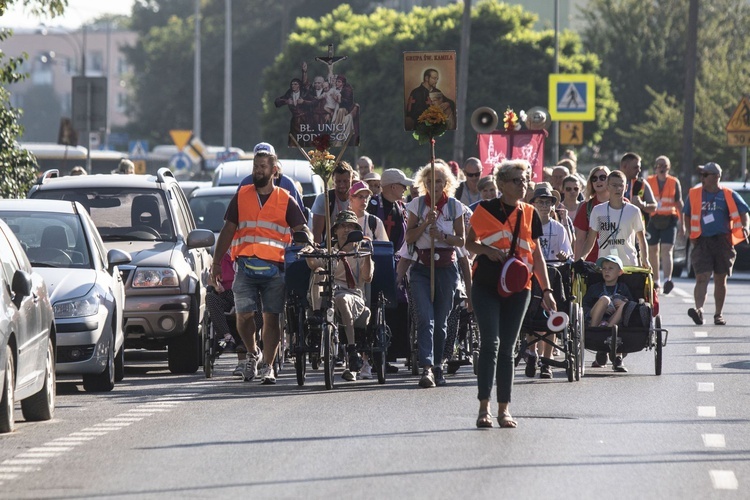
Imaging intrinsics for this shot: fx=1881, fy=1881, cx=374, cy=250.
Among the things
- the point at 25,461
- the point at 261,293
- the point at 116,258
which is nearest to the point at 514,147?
the point at 261,293

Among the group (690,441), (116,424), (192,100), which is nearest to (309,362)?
(116,424)

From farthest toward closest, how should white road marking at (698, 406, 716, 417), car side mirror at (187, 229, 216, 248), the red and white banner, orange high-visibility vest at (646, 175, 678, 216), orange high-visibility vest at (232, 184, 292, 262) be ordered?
1. orange high-visibility vest at (646, 175, 678, 216)
2. the red and white banner
3. car side mirror at (187, 229, 216, 248)
4. orange high-visibility vest at (232, 184, 292, 262)
5. white road marking at (698, 406, 716, 417)

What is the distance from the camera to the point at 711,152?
47062mm

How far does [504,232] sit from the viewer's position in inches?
470

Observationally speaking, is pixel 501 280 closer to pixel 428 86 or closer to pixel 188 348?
pixel 188 348

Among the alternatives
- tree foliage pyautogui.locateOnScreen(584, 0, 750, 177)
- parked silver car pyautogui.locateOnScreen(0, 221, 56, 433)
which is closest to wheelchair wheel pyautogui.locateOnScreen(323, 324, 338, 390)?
parked silver car pyautogui.locateOnScreen(0, 221, 56, 433)

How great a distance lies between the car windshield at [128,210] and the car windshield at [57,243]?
6.37ft

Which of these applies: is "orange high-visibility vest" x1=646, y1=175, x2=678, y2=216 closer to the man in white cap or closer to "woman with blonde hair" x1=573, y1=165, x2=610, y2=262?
the man in white cap

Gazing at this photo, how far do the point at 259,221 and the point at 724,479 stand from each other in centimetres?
604

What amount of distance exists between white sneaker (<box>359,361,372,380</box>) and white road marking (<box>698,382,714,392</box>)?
8.74 feet

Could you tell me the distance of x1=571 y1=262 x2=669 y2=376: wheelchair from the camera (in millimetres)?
15414

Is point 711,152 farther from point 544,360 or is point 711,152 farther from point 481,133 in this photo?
point 544,360

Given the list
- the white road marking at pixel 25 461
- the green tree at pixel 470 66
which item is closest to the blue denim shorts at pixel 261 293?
the white road marking at pixel 25 461

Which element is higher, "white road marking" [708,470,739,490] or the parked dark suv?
the parked dark suv
